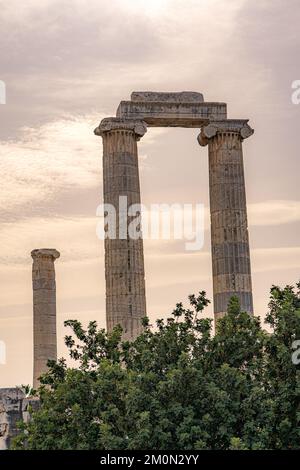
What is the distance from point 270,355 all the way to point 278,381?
814 millimetres

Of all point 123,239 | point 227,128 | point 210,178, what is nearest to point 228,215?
point 210,178

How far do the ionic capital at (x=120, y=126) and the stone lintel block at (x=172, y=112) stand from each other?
0.94ft

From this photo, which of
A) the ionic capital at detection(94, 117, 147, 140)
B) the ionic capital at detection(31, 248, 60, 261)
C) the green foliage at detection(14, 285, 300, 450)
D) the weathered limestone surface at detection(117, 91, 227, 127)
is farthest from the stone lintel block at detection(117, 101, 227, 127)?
the green foliage at detection(14, 285, 300, 450)

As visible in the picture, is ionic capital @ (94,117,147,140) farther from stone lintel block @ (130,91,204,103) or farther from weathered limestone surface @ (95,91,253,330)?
stone lintel block @ (130,91,204,103)

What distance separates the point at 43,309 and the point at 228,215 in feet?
52.4

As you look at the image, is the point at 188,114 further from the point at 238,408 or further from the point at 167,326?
the point at 238,408

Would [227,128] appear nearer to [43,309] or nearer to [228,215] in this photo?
[228,215]

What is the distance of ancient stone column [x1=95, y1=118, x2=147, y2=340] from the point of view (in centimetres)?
4494

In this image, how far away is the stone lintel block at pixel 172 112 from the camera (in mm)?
47281

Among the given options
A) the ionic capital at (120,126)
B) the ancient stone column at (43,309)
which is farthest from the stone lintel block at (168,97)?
the ancient stone column at (43,309)

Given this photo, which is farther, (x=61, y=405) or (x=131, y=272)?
(x=131, y=272)

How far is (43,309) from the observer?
60062mm

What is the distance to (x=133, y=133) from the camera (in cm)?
4681
